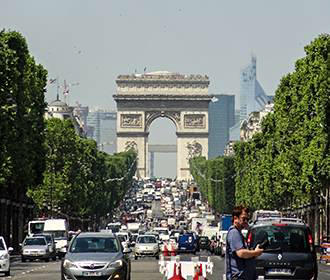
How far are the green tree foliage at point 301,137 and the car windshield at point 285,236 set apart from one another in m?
55.9

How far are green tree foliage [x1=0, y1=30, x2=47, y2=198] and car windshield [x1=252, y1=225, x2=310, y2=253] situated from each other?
168ft

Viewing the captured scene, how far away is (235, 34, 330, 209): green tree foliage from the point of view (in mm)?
98750

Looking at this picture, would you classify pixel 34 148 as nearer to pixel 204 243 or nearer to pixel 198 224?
pixel 204 243

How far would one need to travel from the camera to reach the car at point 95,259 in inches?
1706

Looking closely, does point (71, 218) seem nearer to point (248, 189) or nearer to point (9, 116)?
point (248, 189)

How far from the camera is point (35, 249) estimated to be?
291ft

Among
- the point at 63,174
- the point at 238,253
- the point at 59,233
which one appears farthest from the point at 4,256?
the point at 63,174

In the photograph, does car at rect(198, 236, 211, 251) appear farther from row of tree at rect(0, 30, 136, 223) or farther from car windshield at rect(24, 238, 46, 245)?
car windshield at rect(24, 238, 46, 245)

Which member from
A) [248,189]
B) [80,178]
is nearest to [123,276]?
[80,178]

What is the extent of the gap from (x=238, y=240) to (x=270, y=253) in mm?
10695

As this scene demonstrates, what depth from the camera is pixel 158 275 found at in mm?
62156

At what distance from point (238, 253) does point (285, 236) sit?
1050 centimetres

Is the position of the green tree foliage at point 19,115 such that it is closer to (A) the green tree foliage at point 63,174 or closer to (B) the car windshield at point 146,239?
(B) the car windshield at point 146,239

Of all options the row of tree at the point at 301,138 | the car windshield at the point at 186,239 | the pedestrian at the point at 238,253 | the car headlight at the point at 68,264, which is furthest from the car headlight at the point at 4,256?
the car windshield at the point at 186,239
